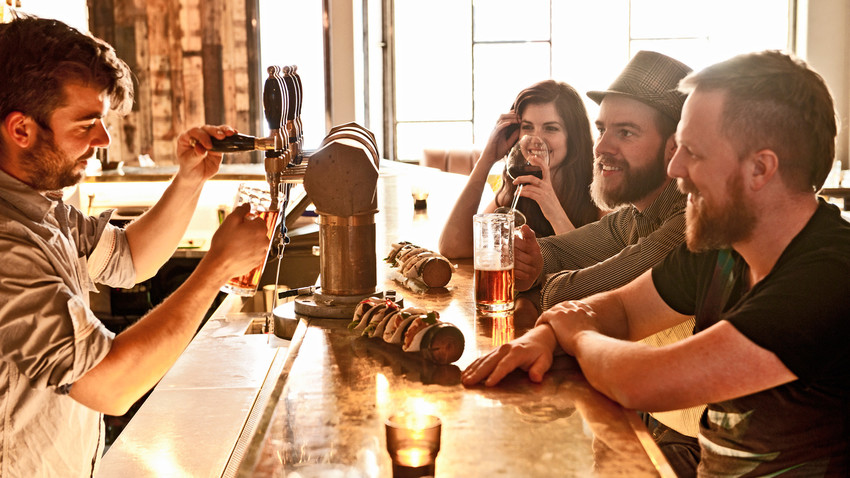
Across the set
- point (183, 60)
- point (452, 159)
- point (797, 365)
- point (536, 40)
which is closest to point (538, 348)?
point (797, 365)

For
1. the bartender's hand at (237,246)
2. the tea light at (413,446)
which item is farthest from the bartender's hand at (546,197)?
the tea light at (413,446)

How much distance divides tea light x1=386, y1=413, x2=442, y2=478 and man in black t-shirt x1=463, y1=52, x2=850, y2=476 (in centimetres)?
33

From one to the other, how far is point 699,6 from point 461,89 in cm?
263

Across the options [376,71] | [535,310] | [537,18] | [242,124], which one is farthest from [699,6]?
[535,310]

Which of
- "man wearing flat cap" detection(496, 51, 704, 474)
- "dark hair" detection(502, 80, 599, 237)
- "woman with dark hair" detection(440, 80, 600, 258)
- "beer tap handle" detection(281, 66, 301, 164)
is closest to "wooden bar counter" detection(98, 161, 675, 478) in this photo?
"man wearing flat cap" detection(496, 51, 704, 474)

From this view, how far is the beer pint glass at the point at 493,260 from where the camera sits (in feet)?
5.75

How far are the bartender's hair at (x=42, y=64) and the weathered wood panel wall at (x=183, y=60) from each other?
6446 millimetres

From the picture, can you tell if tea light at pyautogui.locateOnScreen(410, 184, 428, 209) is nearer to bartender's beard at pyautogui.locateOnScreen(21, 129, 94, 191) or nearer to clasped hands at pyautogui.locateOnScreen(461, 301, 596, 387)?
clasped hands at pyautogui.locateOnScreen(461, 301, 596, 387)

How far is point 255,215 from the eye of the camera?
5.32 feet

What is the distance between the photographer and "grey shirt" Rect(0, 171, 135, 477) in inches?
50.8

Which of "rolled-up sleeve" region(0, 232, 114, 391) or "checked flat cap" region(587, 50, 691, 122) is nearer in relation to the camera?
"rolled-up sleeve" region(0, 232, 114, 391)

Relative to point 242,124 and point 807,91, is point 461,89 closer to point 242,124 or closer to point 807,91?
point 242,124

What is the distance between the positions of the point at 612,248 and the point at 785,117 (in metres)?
1.01

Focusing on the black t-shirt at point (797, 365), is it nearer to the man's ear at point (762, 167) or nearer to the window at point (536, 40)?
the man's ear at point (762, 167)
